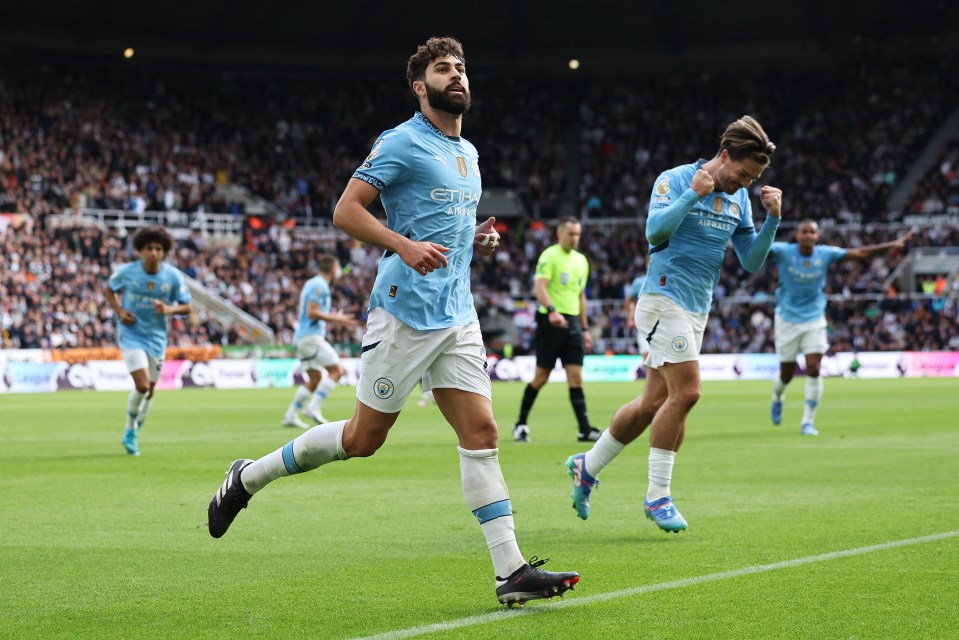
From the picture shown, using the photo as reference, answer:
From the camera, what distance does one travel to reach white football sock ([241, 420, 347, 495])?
6.31 metres

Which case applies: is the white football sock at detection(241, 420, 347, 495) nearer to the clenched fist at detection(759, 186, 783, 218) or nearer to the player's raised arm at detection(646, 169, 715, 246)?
the player's raised arm at detection(646, 169, 715, 246)

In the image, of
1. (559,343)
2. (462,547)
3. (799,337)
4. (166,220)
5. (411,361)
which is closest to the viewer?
(411,361)

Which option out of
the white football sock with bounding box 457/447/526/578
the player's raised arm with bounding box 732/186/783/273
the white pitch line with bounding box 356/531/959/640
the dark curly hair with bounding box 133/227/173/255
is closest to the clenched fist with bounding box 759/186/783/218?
the player's raised arm with bounding box 732/186/783/273

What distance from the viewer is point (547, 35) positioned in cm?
5644

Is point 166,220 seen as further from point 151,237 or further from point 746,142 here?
point 746,142

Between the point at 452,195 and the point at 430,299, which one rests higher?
the point at 452,195

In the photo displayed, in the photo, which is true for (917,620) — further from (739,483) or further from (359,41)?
(359,41)

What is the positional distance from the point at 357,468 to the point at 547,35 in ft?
150

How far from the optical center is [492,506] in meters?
5.86

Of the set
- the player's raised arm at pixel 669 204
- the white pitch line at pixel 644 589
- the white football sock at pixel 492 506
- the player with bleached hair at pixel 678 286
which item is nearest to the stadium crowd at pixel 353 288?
the player with bleached hair at pixel 678 286

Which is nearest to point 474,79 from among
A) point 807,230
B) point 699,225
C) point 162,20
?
point 162,20

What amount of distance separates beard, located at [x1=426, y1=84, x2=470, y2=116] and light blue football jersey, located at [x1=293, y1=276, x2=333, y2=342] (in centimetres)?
1318

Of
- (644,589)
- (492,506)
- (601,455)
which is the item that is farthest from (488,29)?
(492,506)

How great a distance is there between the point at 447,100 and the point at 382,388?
4.54ft
